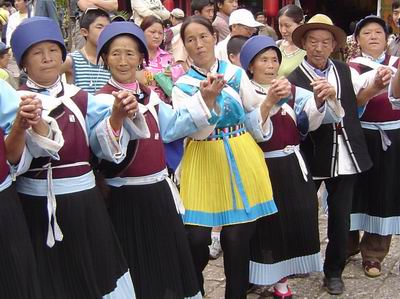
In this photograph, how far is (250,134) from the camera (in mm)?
3387

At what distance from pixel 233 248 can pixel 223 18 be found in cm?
401

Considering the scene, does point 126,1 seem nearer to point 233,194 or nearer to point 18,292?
point 233,194

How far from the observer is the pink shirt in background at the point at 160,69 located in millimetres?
4738

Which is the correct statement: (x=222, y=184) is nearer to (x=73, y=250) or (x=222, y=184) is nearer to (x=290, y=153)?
(x=290, y=153)

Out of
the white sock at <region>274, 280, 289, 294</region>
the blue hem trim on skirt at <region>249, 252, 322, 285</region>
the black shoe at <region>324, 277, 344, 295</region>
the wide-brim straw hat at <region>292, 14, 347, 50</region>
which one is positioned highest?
the wide-brim straw hat at <region>292, 14, 347, 50</region>

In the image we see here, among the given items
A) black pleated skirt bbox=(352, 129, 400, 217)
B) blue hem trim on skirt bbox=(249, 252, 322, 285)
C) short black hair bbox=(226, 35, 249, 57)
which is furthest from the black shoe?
short black hair bbox=(226, 35, 249, 57)

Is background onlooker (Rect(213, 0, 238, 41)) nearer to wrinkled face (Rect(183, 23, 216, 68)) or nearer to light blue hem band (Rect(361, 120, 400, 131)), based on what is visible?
light blue hem band (Rect(361, 120, 400, 131))

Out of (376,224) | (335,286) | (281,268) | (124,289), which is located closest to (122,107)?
(124,289)

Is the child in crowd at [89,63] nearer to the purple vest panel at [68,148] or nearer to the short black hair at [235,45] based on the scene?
the short black hair at [235,45]

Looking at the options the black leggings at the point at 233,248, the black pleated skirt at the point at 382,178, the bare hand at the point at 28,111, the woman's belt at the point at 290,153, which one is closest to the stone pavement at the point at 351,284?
the black pleated skirt at the point at 382,178

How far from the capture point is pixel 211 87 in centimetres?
284

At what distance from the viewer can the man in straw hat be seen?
12.1ft

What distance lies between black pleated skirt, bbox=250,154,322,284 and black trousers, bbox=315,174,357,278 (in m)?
0.26

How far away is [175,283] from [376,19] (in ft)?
7.61
